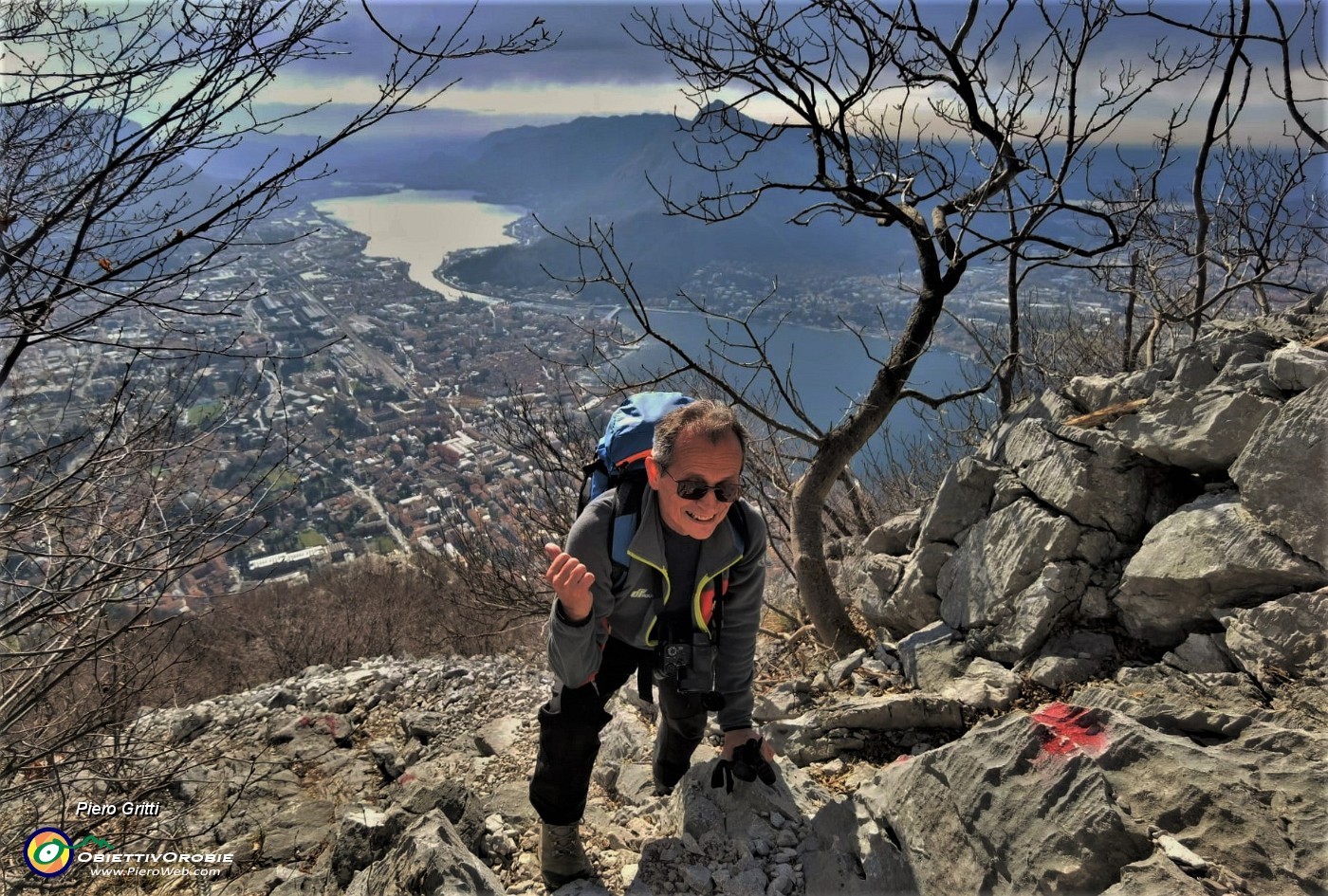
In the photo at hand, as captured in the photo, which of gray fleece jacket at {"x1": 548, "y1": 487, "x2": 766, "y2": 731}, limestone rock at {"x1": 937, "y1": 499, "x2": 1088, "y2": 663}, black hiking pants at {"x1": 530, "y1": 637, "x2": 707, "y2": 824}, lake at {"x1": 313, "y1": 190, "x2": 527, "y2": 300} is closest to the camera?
gray fleece jacket at {"x1": 548, "y1": 487, "x2": 766, "y2": 731}

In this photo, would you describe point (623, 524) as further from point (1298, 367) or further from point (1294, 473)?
point (1298, 367)

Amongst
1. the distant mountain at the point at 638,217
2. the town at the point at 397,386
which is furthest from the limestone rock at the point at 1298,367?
the distant mountain at the point at 638,217

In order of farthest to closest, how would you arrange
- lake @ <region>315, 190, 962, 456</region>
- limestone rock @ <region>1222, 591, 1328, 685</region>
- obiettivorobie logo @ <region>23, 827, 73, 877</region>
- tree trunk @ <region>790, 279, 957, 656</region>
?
1. lake @ <region>315, 190, 962, 456</region>
2. tree trunk @ <region>790, 279, 957, 656</region>
3. obiettivorobie logo @ <region>23, 827, 73, 877</region>
4. limestone rock @ <region>1222, 591, 1328, 685</region>

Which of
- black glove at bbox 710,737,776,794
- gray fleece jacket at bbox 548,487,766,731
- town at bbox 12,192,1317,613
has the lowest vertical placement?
town at bbox 12,192,1317,613

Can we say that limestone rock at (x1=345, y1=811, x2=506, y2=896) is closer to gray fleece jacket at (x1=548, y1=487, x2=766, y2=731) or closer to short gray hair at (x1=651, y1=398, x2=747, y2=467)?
gray fleece jacket at (x1=548, y1=487, x2=766, y2=731)

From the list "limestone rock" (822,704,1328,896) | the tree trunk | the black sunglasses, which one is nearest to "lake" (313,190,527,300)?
the tree trunk

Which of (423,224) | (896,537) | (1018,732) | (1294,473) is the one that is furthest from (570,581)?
(423,224)

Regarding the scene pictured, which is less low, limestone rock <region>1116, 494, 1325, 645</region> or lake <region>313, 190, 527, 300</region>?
lake <region>313, 190, 527, 300</region>

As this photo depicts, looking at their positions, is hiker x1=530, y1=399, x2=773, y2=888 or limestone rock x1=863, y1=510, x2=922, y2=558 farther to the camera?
limestone rock x1=863, y1=510, x2=922, y2=558

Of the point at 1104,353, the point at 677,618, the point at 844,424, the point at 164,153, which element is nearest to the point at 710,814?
the point at 677,618
